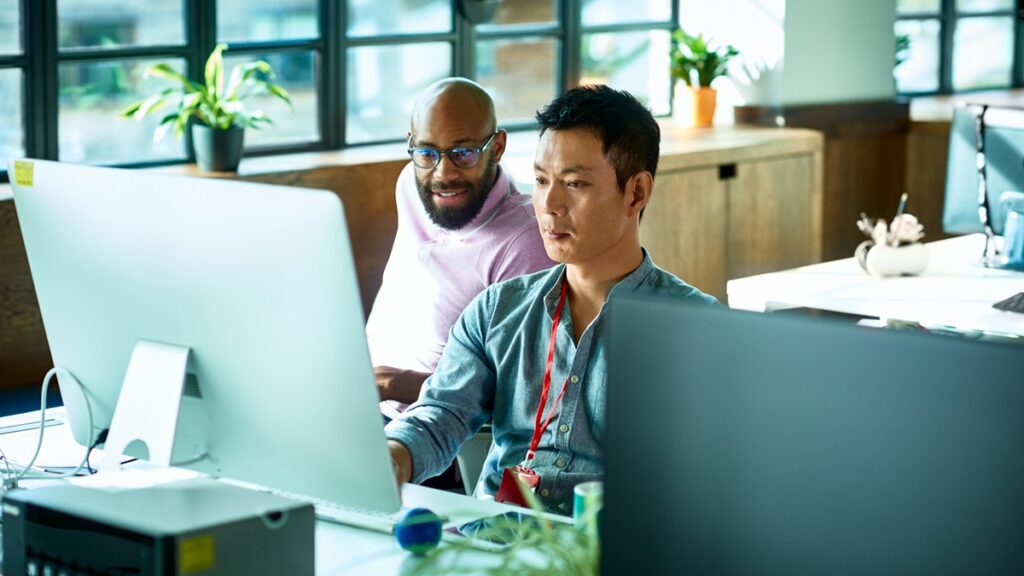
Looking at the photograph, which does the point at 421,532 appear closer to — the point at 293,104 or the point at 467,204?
Answer: the point at 467,204

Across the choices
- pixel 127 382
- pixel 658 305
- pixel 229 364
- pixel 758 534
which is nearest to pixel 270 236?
pixel 229 364

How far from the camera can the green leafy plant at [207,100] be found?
4.16m

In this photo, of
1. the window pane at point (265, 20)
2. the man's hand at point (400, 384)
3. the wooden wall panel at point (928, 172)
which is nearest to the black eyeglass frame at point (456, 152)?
the man's hand at point (400, 384)

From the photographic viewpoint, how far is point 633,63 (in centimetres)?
576

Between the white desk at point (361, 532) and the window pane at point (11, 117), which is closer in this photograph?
the white desk at point (361, 532)

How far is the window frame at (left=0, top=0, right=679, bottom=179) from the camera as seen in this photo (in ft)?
13.2

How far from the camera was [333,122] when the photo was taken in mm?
4770

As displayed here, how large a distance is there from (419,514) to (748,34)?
4315mm

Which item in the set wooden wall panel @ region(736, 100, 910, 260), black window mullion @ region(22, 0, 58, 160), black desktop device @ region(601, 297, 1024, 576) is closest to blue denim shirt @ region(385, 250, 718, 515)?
black desktop device @ region(601, 297, 1024, 576)

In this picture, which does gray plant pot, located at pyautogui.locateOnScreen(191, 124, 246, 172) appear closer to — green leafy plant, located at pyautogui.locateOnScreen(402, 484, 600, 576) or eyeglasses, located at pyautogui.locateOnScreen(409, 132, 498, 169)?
eyeglasses, located at pyautogui.locateOnScreen(409, 132, 498, 169)

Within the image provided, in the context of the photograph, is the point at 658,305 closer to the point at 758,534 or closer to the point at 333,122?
the point at 758,534

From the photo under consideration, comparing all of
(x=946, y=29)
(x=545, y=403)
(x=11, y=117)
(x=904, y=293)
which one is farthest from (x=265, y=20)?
(x=946, y=29)

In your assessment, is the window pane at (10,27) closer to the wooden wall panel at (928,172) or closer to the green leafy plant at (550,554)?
the green leafy plant at (550,554)

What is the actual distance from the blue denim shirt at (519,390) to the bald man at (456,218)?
0.53 meters
